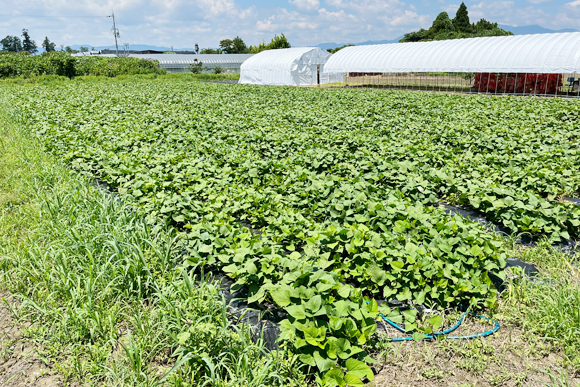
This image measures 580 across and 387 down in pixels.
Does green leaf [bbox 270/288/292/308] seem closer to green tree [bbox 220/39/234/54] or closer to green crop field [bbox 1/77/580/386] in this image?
green crop field [bbox 1/77/580/386]

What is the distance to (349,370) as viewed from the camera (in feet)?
7.68

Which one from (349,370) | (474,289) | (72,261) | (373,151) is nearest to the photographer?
(349,370)

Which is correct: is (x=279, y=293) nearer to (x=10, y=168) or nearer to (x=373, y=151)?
(x=373, y=151)

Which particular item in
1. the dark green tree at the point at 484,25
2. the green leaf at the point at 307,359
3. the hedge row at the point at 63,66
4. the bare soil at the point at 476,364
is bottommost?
the bare soil at the point at 476,364

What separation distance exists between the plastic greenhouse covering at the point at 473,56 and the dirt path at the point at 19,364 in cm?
2183

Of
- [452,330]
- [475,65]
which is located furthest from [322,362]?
[475,65]

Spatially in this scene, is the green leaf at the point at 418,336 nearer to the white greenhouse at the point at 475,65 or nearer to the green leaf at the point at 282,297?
the green leaf at the point at 282,297

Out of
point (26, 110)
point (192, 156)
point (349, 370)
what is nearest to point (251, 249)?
point (349, 370)

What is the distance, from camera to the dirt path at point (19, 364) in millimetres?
2533

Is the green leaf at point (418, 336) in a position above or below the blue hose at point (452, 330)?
above

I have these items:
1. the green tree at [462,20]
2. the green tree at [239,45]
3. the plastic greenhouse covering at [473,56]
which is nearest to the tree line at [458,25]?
the green tree at [462,20]

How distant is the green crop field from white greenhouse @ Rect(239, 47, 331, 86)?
21.8 meters

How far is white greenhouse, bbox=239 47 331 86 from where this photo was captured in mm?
30625

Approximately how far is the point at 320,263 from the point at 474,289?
1.25m
